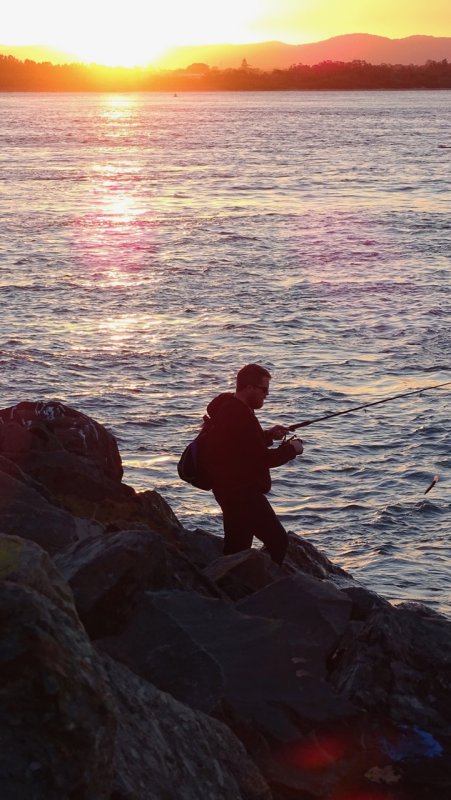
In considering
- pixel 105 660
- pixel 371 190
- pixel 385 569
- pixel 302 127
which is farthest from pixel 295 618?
pixel 302 127

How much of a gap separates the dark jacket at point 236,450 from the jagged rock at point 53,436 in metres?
2.70

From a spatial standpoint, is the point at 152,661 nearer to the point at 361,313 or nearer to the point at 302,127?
the point at 361,313

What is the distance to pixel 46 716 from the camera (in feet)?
14.4

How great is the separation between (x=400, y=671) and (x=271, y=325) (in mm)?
16347

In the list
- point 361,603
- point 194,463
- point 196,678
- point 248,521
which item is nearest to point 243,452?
point 194,463

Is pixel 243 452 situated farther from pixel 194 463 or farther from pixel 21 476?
pixel 21 476

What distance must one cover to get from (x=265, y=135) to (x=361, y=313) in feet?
218

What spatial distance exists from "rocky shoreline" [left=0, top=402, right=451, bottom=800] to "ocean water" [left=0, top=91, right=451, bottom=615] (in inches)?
159

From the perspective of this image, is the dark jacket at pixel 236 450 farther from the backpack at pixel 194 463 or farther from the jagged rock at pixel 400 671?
the jagged rock at pixel 400 671

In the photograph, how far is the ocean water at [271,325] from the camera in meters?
14.0

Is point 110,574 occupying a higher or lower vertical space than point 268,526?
higher

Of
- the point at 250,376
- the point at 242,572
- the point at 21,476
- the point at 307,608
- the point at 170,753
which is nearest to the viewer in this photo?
the point at 170,753

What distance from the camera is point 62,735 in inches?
171

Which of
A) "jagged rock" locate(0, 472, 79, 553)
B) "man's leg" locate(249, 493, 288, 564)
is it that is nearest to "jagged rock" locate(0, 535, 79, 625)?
"jagged rock" locate(0, 472, 79, 553)
